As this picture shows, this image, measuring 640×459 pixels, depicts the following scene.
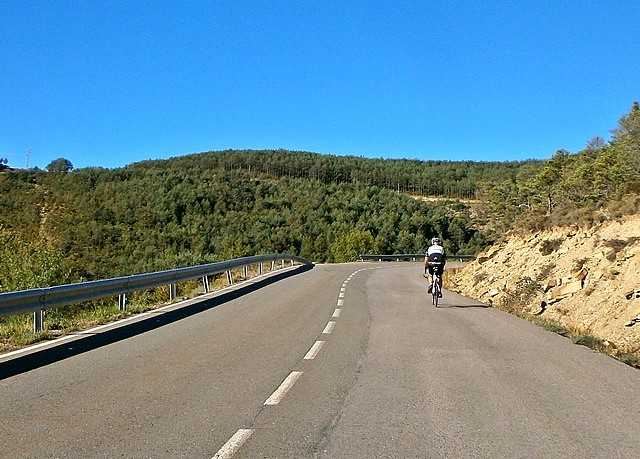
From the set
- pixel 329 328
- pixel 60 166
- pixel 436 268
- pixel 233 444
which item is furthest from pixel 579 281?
pixel 60 166

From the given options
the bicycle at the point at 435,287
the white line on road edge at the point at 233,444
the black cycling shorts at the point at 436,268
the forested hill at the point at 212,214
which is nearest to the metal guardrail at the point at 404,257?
the forested hill at the point at 212,214

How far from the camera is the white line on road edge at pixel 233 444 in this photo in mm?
4345

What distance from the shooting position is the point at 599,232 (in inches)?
671

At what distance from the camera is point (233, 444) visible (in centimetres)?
459

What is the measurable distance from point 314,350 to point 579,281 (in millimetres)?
8419

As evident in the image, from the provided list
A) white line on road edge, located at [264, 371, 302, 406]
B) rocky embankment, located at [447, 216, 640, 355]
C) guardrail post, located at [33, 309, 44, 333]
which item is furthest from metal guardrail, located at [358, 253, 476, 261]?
white line on road edge, located at [264, 371, 302, 406]

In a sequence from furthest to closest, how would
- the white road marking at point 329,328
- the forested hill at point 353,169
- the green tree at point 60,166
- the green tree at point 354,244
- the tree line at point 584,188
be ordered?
the forested hill at point 353,169, the green tree at point 60,166, the green tree at point 354,244, the tree line at point 584,188, the white road marking at point 329,328

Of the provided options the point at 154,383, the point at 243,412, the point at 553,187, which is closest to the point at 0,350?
the point at 154,383

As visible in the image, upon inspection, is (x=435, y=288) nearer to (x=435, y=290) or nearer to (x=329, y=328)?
(x=435, y=290)

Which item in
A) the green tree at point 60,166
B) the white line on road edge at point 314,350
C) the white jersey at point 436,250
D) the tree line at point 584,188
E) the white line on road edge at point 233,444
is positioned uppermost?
the green tree at point 60,166

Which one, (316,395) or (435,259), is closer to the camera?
(316,395)

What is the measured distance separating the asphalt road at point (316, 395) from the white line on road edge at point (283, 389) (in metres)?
0.03

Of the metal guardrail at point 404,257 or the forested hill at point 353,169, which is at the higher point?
the forested hill at point 353,169

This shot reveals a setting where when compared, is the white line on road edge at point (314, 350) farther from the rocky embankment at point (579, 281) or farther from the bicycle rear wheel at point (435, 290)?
the bicycle rear wheel at point (435, 290)
